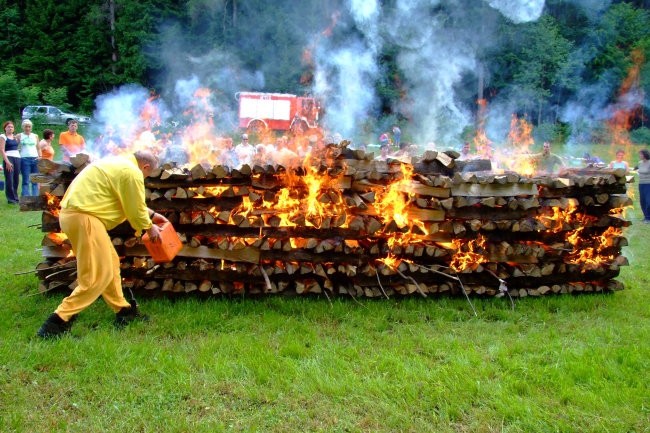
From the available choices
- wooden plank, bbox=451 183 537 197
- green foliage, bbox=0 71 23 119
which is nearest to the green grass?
wooden plank, bbox=451 183 537 197

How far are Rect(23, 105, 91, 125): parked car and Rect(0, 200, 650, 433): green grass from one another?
23.3m

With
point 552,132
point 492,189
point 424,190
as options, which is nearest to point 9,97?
point 552,132

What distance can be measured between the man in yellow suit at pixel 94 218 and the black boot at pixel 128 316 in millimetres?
367

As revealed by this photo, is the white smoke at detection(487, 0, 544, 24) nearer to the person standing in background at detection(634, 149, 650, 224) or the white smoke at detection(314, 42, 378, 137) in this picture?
the person standing in background at detection(634, 149, 650, 224)

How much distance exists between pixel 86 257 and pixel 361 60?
22268 mm

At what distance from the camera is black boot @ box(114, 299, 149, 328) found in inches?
210

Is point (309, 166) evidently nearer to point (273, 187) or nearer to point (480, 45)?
point (273, 187)

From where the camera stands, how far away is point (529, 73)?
25.5m

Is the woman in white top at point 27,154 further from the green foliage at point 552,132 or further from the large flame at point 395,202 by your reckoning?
the green foliage at point 552,132

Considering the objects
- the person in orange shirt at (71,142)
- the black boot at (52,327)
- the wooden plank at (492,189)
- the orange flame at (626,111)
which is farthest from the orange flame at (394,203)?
the orange flame at (626,111)

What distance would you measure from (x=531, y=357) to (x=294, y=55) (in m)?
26.6

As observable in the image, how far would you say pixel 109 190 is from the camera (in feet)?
16.7

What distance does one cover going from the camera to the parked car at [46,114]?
26391 mm

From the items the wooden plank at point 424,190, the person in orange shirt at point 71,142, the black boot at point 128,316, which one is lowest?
the black boot at point 128,316
